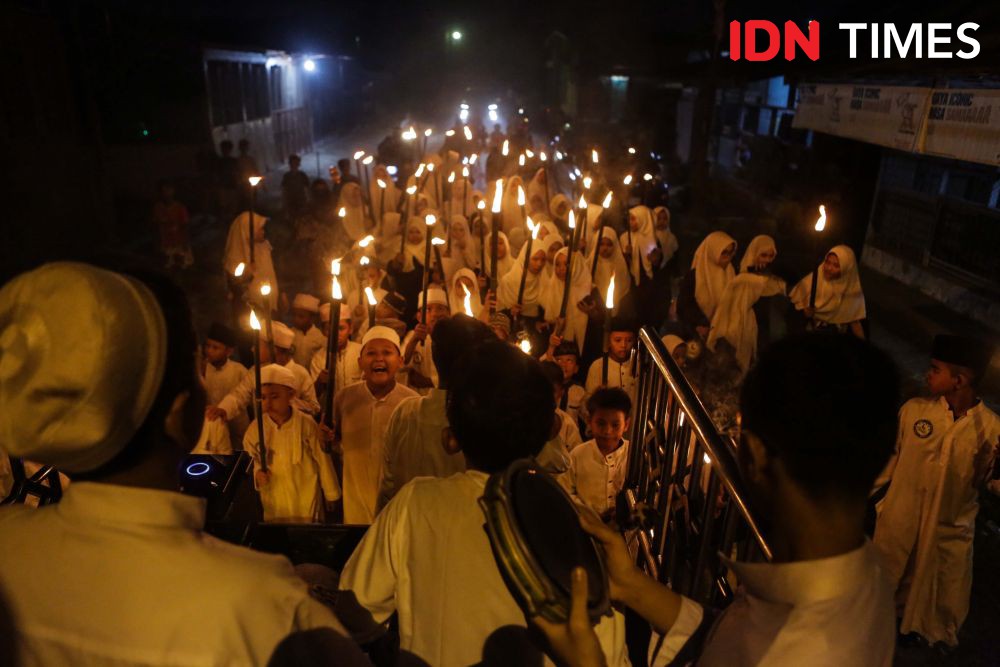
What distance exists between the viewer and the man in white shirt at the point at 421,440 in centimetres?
335

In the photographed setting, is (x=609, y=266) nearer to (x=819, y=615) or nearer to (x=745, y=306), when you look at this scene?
(x=745, y=306)

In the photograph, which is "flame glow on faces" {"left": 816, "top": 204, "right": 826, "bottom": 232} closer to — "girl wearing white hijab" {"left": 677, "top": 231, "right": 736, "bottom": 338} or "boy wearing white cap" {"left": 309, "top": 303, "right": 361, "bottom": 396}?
"girl wearing white hijab" {"left": 677, "top": 231, "right": 736, "bottom": 338}

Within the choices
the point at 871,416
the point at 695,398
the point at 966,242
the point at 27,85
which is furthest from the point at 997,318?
the point at 27,85

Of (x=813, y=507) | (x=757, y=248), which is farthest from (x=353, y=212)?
(x=813, y=507)

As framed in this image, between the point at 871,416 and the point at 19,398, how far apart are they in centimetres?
158

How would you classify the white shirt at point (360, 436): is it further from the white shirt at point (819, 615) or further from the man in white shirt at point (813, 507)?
the white shirt at point (819, 615)

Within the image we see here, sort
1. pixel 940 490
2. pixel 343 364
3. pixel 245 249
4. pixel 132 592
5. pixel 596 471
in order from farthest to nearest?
pixel 245 249, pixel 343 364, pixel 596 471, pixel 940 490, pixel 132 592

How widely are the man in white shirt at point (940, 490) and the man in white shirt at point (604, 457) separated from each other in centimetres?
156

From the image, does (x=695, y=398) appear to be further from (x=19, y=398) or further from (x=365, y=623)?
(x=19, y=398)

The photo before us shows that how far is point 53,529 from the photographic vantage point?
1396mm

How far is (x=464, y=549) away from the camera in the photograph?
1927 mm

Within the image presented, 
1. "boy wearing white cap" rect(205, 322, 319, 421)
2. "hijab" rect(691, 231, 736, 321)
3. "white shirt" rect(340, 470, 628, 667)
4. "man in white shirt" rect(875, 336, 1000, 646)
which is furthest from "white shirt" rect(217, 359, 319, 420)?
"hijab" rect(691, 231, 736, 321)

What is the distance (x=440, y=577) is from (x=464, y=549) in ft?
0.34

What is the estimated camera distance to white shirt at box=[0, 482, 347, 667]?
1.31m
